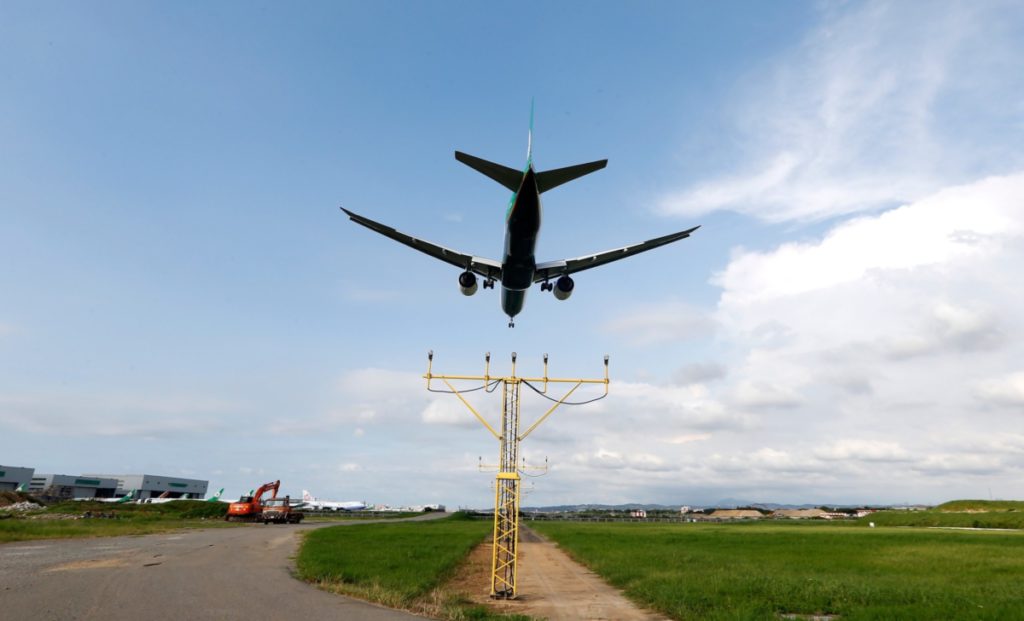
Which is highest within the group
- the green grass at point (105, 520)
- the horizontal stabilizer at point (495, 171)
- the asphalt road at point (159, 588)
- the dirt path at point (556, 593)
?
the horizontal stabilizer at point (495, 171)

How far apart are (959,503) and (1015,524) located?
1976 inches

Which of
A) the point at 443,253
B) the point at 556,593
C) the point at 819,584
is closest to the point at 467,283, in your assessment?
the point at 443,253

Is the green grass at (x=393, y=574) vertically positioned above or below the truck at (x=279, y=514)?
below

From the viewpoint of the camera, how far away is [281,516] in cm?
7106

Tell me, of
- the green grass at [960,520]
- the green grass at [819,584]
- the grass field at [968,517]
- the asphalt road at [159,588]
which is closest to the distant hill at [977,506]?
the grass field at [968,517]

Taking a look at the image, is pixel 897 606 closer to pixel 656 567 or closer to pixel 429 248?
pixel 656 567

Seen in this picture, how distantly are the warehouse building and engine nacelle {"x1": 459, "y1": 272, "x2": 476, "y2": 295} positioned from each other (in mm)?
155498

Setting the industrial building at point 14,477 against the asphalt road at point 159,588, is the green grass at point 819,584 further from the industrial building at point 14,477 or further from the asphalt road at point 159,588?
the industrial building at point 14,477

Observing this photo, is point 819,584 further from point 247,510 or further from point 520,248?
point 247,510

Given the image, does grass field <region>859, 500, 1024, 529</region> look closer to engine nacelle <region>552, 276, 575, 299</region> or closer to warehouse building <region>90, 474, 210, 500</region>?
engine nacelle <region>552, 276, 575, 299</region>

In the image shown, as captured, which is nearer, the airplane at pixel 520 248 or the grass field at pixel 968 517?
the airplane at pixel 520 248

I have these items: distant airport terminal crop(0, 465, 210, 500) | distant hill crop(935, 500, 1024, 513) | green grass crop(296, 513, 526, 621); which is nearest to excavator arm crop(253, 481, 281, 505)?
green grass crop(296, 513, 526, 621)

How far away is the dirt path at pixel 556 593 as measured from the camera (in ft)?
59.3

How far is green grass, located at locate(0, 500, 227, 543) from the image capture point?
143 feet
